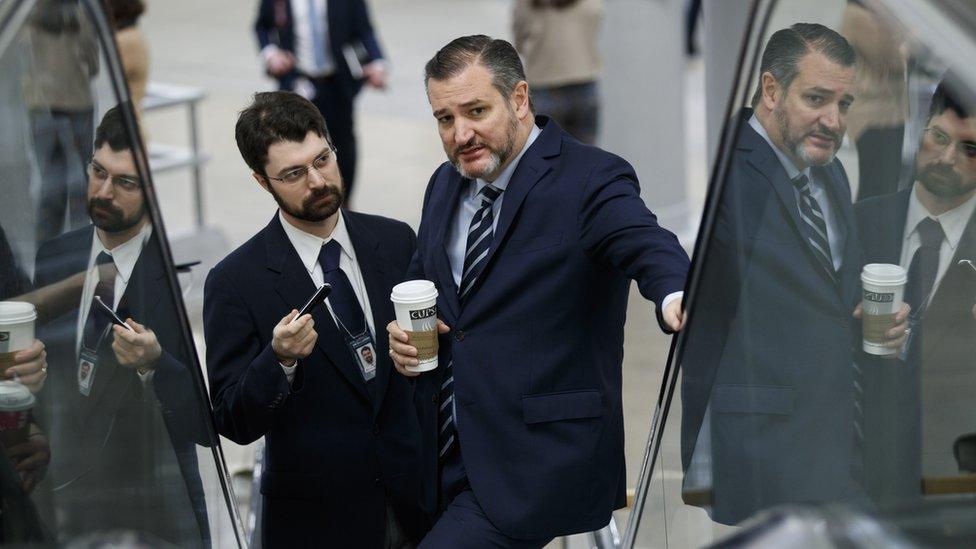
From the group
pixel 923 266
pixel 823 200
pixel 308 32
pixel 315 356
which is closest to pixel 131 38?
pixel 308 32

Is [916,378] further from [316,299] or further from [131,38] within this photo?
[131,38]

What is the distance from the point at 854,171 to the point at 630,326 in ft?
15.3

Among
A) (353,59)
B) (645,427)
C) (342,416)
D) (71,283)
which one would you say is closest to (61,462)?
(71,283)

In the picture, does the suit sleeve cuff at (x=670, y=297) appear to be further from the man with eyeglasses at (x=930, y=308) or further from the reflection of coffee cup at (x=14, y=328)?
the reflection of coffee cup at (x=14, y=328)

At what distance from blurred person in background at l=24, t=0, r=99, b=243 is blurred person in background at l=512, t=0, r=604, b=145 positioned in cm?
476

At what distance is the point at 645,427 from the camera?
18.5 feet

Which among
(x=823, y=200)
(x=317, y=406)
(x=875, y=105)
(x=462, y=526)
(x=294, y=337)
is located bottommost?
(x=462, y=526)

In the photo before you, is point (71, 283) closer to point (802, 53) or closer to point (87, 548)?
point (87, 548)

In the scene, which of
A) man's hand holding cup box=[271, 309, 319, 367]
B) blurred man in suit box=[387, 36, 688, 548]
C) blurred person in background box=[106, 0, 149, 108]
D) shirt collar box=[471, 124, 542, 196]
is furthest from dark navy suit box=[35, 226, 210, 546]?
blurred person in background box=[106, 0, 149, 108]

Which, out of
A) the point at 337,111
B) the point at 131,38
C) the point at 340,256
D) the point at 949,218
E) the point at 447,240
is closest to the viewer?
the point at 949,218

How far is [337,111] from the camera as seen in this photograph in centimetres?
758

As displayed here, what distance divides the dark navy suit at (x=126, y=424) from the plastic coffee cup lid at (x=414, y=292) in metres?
0.44

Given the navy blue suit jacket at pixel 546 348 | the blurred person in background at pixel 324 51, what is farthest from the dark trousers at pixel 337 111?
the navy blue suit jacket at pixel 546 348

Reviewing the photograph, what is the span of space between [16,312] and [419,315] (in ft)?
2.92
